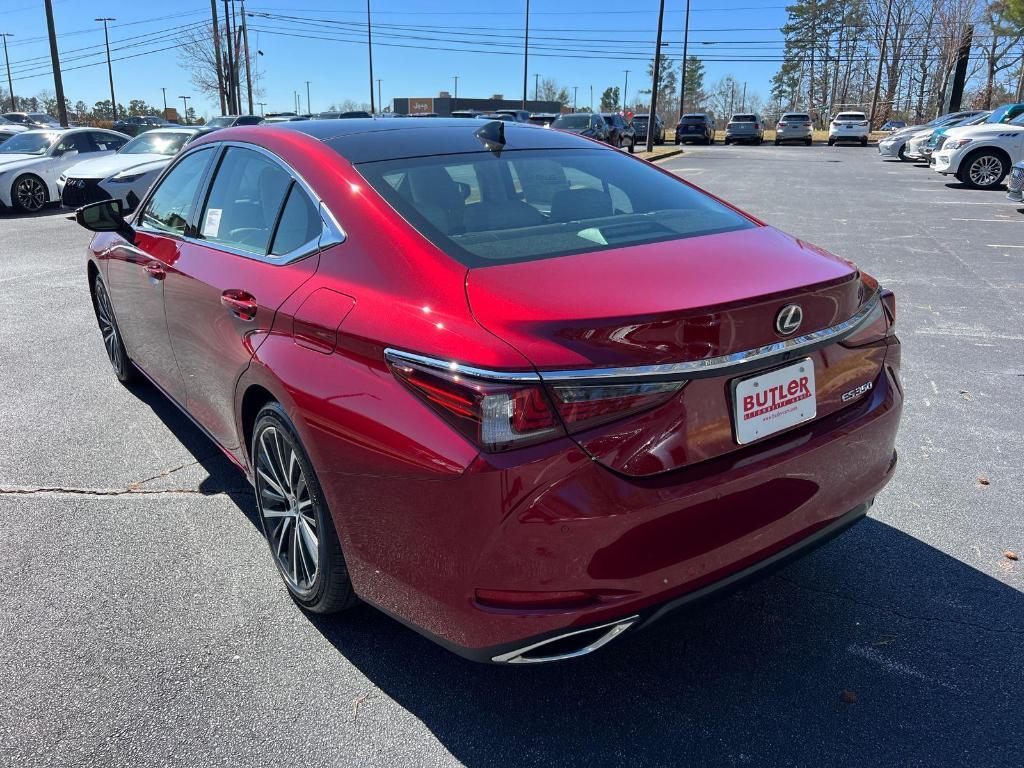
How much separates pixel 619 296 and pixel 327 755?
147 centimetres

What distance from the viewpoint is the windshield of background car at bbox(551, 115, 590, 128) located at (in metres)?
29.2

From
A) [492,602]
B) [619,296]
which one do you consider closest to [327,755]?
[492,602]

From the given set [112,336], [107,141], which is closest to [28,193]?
[107,141]

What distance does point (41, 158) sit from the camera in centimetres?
1543

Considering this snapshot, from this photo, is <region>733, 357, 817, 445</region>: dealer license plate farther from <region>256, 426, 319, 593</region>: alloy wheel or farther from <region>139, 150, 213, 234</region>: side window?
<region>139, 150, 213, 234</region>: side window

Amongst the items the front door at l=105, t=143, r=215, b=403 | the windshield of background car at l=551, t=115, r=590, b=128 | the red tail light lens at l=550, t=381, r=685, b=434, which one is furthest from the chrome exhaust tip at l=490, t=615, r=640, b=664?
the windshield of background car at l=551, t=115, r=590, b=128

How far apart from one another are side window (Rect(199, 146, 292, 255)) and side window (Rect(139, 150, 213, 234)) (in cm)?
25

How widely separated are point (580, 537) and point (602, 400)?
330mm

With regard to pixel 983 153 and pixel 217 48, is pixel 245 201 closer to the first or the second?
pixel 983 153

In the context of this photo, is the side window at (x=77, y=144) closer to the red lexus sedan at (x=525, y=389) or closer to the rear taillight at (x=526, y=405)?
the red lexus sedan at (x=525, y=389)

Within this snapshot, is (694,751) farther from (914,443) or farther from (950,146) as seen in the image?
(950,146)

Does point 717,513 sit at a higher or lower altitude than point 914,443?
higher

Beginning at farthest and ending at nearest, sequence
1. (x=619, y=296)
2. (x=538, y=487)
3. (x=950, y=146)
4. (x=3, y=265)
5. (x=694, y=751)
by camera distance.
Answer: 1. (x=950, y=146)
2. (x=3, y=265)
3. (x=694, y=751)
4. (x=619, y=296)
5. (x=538, y=487)

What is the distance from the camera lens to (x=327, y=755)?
220 cm
